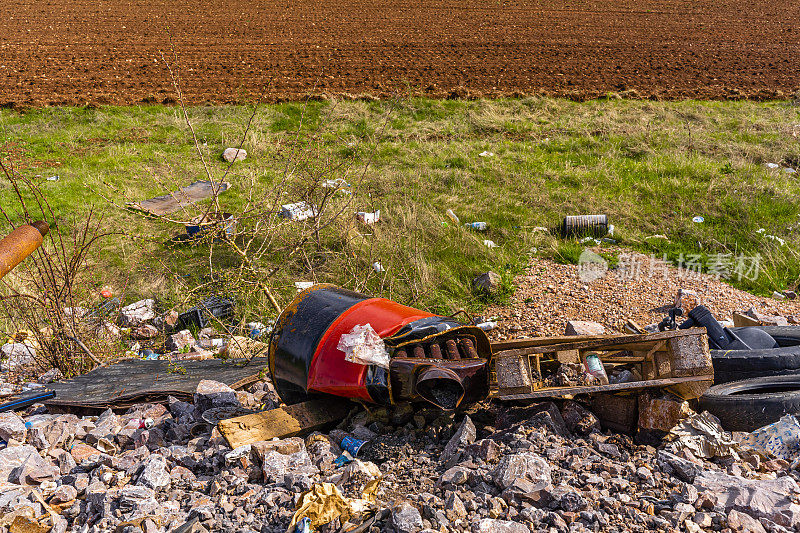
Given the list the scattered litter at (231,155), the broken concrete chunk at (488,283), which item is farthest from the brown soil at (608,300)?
the scattered litter at (231,155)

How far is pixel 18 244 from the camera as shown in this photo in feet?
7.98

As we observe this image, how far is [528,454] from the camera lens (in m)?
2.74

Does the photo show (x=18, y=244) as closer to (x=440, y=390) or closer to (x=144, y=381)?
(x=144, y=381)

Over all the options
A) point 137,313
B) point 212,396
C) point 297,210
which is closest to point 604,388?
point 212,396

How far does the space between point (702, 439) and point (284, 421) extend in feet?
7.37

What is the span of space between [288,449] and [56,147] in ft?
31.5

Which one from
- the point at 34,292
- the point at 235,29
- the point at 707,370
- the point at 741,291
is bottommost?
the point at 741,291

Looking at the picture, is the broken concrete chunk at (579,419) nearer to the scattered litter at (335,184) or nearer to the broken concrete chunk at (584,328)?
the broken concrete chunk at (584,328)

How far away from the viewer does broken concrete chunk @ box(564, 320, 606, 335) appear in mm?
4703

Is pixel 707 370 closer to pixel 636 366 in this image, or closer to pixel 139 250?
pixel 636 366

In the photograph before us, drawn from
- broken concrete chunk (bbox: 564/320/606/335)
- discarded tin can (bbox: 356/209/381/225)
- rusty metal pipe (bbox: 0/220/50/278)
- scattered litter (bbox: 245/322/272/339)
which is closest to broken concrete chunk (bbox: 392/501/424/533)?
rusty metal pipe (bbox: 0/220/50/278)

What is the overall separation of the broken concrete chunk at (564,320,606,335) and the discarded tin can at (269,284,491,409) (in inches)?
71.3

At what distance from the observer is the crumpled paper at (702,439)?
2.93 meters

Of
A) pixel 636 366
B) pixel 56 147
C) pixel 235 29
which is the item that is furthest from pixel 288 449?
pixel 235 29
